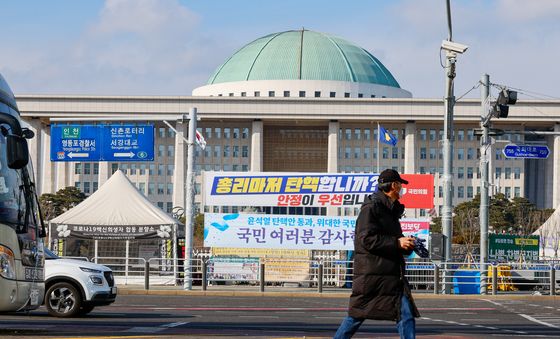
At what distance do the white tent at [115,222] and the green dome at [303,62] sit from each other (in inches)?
4150

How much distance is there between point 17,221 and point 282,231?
83.8 feet

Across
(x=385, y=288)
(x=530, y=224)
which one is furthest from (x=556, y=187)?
(x=385, y=288)

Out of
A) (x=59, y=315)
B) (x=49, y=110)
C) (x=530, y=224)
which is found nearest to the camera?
(x=59, y=315)

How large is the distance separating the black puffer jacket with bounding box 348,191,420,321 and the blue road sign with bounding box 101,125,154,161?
29602 mm

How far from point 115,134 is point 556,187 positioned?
98.8m

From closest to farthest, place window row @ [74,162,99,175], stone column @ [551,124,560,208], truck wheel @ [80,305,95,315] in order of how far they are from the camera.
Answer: truck wheel @ [80,305,95,315] → stone column @ [551,124,560,208] → window row @ [74,162,99,175]

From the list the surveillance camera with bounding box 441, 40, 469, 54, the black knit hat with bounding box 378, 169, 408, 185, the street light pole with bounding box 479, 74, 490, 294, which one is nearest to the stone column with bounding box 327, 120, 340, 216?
the street light pole with bounding box 479, 74, 490, 294

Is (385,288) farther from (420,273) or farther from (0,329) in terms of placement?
(420,273)

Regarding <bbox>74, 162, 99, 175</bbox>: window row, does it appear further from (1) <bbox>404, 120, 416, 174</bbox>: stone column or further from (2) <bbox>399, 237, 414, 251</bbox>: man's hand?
(2) <bbox>399, 237, 414, 251</bbox>: man's hand

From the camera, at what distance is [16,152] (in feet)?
42.2

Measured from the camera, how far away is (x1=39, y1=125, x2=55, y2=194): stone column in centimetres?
12988

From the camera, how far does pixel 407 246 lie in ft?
33.9

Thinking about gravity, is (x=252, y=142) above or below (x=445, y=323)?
above

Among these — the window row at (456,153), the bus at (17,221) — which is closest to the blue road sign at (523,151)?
the bus at (17,221)
